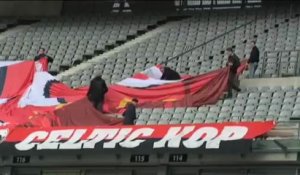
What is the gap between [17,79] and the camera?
22969mm

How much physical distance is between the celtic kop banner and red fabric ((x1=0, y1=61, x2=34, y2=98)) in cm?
307

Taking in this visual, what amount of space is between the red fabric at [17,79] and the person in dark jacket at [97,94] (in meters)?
2.68

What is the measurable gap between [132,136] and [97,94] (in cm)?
283

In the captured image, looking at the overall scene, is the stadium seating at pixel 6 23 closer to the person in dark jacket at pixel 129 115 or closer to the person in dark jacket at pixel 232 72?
the person in dark jacket at pixel 232 72

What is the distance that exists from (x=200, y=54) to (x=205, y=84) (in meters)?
5.11

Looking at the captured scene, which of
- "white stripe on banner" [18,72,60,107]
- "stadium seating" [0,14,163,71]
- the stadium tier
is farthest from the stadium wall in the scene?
"white stripe on banner" [18,72,60,107]

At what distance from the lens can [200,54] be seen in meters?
25.7

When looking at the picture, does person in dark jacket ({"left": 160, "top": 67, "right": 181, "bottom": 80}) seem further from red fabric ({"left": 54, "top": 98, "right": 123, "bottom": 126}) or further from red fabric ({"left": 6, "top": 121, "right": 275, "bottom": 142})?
red fabric ({"left": 6, "top": 121, "right": 275, "bottom": 142})

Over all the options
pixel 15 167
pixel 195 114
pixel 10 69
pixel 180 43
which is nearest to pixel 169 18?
pixel 180 43

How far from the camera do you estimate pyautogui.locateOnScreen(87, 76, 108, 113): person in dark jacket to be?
20562 millimetres

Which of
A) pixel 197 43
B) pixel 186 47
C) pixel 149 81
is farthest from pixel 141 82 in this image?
pixel 197 43

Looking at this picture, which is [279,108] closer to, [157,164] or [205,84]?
[205,84]

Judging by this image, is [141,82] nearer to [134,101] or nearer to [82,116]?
[134,101]

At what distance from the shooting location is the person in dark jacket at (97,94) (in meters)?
20.6
